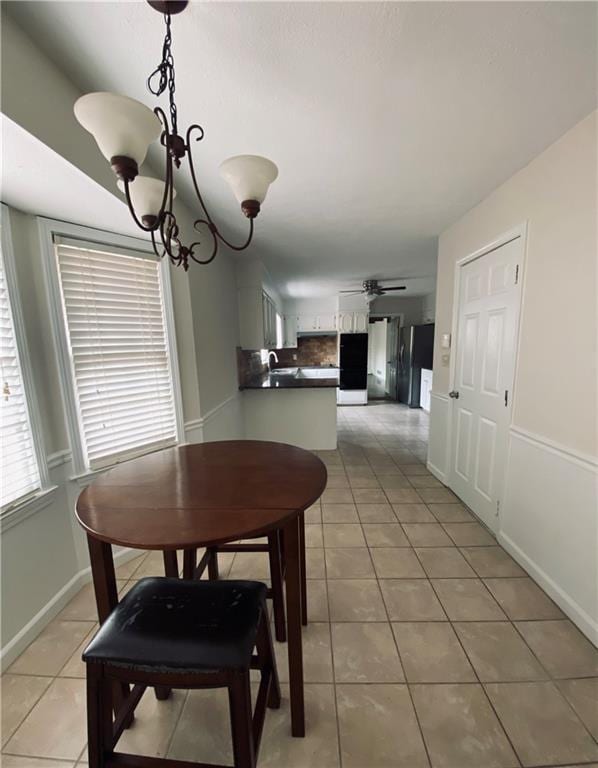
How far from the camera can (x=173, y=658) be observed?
0.77 metres

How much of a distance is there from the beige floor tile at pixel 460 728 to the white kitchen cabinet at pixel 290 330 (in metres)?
5.76

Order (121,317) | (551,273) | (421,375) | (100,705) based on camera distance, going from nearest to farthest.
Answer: (100,705) < (551,273) < (121,317) < (421,375)

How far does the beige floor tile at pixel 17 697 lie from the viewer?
3.70ft

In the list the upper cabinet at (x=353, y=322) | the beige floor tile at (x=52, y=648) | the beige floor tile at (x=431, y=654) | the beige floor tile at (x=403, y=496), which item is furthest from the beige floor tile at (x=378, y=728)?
the upper cabinet at (x=353, y=322)

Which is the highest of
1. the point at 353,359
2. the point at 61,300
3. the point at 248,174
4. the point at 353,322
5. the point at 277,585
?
the point at 248,174

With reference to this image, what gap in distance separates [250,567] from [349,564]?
2.10 ft

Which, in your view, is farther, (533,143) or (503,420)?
(503,420)

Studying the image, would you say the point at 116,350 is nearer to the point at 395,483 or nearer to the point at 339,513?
the point at 339,513

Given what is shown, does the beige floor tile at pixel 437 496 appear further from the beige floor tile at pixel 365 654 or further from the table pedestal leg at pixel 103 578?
the table pedestal leg at pixel 103 578

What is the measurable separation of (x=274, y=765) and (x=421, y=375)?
5906 mm

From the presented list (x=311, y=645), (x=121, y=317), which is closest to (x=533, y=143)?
(x=121, y=317)

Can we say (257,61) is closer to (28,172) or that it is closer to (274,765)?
(28,172)

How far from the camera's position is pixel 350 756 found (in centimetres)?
102

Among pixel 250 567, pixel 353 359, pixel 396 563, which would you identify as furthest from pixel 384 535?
pixel 353 359
